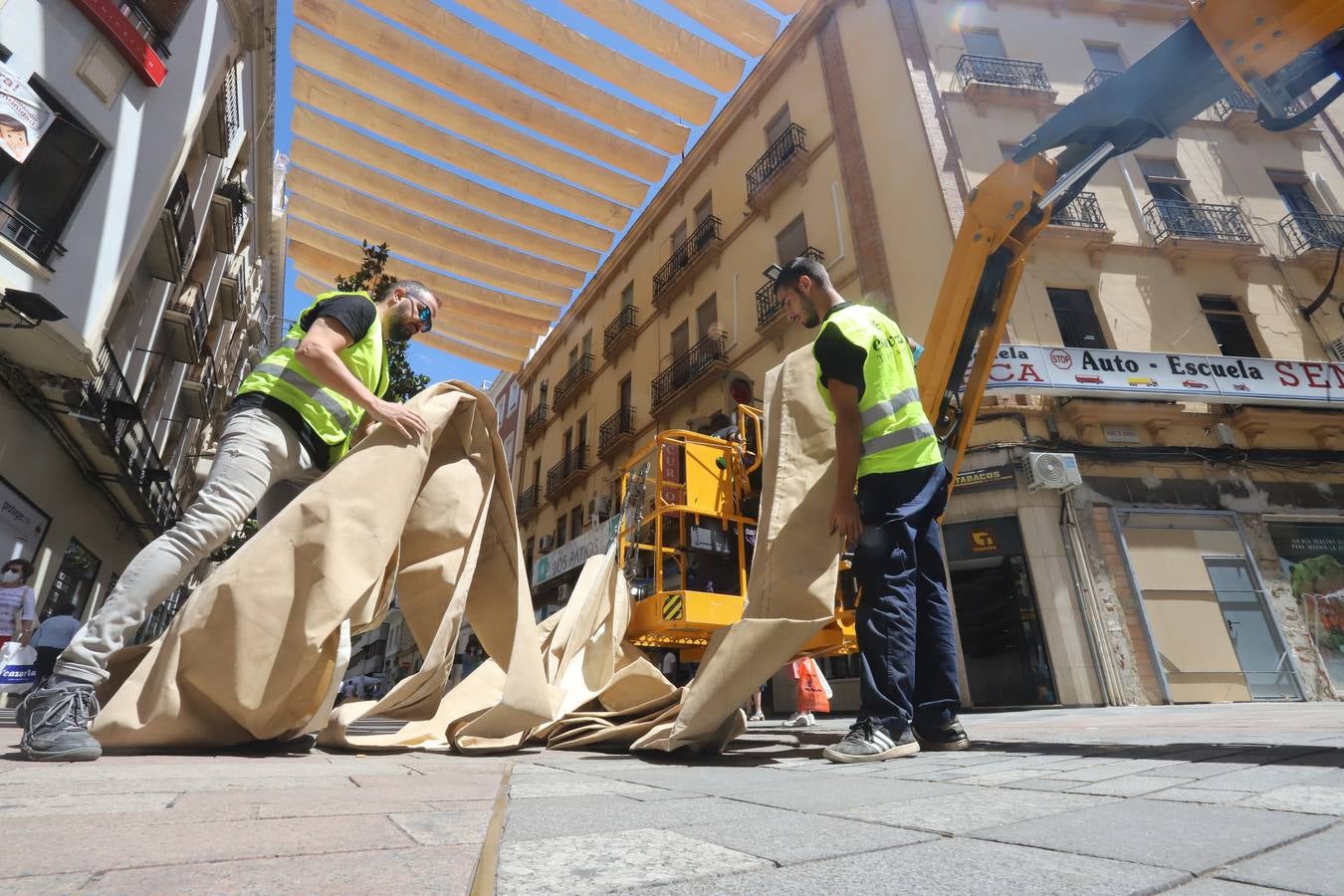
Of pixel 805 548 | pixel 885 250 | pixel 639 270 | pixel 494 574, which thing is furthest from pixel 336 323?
pixel 639 270

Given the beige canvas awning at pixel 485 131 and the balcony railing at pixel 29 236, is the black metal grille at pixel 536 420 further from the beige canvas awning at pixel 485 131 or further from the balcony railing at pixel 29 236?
the balcony railing at pixel 29 236

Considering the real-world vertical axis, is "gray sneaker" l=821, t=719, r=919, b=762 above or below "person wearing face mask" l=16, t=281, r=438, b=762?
below

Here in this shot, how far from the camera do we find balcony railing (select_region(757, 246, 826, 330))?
1154 cm

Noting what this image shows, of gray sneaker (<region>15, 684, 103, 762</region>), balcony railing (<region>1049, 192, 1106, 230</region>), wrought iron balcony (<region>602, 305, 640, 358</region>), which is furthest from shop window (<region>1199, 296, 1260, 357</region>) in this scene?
gray sneaker (<region>15, 684, 103, 762</region>)

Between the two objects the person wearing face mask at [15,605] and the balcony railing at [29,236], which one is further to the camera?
the balcony railing at [29,236]

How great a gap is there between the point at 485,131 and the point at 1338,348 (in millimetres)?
13554

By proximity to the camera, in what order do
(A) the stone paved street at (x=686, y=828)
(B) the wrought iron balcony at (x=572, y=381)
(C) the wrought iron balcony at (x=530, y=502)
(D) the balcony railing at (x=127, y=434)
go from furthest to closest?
1. (C) the wrought iron balcony at (x=530, y=502)
2. (B) the wrought iron balcony at (x=572, y=381)
3. (D) the balcony railing at (x=127, y=434)
4. (A) the stone paved street at (x=686, y=828)

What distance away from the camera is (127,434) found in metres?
9.52

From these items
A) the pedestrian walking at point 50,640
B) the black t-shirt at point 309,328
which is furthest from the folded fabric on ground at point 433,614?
the pedestrian walking at point 50,640

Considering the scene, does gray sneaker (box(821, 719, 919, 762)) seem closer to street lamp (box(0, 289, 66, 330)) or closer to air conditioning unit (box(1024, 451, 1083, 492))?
air conditioning unit (box(1024, 451, 1083, 492))

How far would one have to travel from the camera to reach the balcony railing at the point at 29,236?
22.0ft

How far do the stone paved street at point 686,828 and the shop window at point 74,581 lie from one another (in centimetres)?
1052

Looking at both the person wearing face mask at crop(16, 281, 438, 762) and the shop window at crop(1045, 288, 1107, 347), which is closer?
the person wearing face mask at crop(16, 281, 438, 762)

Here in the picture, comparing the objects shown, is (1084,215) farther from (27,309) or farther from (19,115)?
(27,309)
